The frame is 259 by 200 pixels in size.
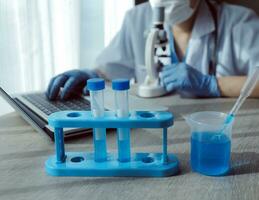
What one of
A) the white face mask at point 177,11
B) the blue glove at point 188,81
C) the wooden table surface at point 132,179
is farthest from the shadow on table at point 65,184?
the white face mask at point 177,11

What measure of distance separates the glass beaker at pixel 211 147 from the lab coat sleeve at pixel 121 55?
2.92 feet

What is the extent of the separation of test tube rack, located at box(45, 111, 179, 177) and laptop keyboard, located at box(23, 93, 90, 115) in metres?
0.25

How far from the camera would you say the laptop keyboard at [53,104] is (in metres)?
0.88

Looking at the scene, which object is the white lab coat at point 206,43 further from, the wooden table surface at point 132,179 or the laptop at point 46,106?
the wooden table surface at point 132,179

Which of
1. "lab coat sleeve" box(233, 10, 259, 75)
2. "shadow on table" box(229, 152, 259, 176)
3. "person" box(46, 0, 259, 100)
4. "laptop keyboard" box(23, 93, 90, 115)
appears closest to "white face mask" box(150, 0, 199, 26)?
"person" box(46, 0, 259, 100)

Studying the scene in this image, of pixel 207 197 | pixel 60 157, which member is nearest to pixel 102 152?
pixel 60 157

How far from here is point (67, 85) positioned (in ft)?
3.30

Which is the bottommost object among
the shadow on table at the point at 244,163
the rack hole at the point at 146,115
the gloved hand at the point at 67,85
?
the shadow on table at the point at 244,163

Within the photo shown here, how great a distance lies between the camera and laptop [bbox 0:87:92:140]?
75 centimetres

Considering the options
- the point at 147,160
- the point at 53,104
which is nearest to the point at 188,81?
the point at 53,104

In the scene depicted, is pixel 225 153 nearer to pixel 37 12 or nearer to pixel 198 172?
pixel 198 172

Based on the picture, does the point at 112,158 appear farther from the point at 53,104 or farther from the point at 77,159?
the point at 53,104

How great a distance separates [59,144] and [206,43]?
87cm

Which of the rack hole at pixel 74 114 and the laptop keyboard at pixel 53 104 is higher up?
the rack hole at pixel 74 114
